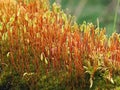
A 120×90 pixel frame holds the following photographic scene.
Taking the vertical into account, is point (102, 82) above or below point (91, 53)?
below

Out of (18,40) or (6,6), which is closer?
(18,40)

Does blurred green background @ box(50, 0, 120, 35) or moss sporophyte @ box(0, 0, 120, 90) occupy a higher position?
blurred green background @ box(50, 0, 120, 35)

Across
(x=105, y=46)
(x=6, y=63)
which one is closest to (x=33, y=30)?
(x=6, y=63)

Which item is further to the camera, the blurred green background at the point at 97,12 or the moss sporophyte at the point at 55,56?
the blurred green background at the point at 97,12

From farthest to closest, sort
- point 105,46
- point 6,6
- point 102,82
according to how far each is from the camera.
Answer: point 6,6
point 105,46
point 102,82

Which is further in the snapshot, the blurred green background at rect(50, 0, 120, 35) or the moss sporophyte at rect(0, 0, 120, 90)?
the blurred green background at rect(50, 0, 120, 35)

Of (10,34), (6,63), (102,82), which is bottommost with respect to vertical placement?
(102,82)

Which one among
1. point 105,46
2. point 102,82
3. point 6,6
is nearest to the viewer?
point 102,82

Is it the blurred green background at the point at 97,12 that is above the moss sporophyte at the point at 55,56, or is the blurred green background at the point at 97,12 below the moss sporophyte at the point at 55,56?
above

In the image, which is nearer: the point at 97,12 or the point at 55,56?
the point at 55,56

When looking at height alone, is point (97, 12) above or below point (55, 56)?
above

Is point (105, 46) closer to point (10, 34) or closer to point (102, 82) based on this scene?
point (102, 82)
